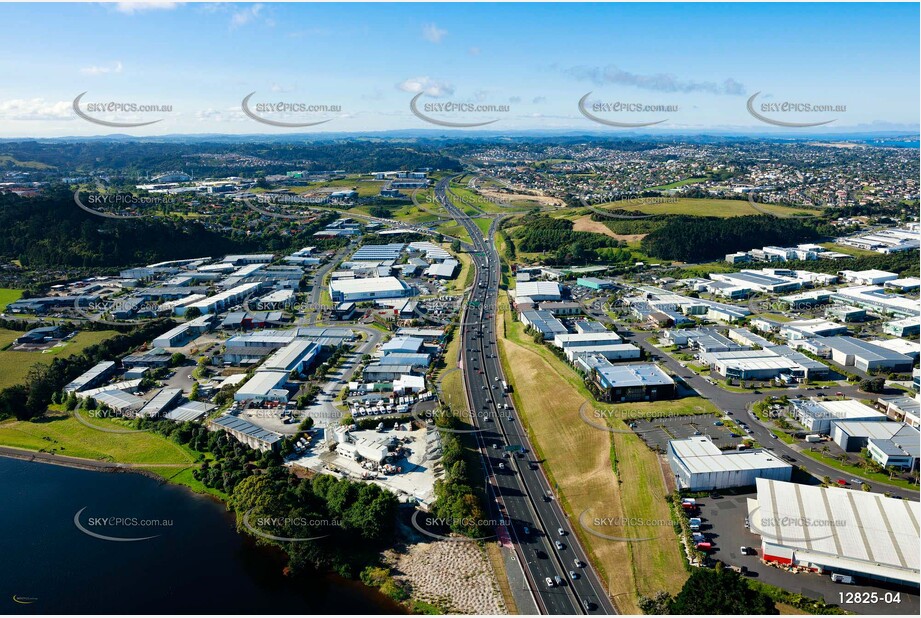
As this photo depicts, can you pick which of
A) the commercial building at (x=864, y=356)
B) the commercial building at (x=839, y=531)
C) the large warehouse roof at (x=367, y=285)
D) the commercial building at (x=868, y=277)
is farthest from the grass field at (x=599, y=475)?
the commercial building at (x=868, y=277)

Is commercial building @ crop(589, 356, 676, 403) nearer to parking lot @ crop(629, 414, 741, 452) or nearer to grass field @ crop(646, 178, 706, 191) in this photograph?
parking lot @ crop(629, 414, 741, 452)

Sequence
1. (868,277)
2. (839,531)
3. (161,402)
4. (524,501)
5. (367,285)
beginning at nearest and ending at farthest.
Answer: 1. (839,531)
2. (524,501)
3. (161,402)
4. (868,277)
5. (367,285)

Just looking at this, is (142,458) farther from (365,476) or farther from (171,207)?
(171,207)

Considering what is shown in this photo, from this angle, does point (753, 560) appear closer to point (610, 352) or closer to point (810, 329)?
point (610, 352)

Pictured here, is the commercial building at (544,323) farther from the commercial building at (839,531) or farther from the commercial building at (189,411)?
the commercial building at (189,411)

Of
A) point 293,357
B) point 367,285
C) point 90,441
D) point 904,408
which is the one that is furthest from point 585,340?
point 90,441

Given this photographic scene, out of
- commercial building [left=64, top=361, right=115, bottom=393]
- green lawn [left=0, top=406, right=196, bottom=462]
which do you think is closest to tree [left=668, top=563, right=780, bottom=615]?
green lawn [left=0, top=406, right=196, bottom=462]
